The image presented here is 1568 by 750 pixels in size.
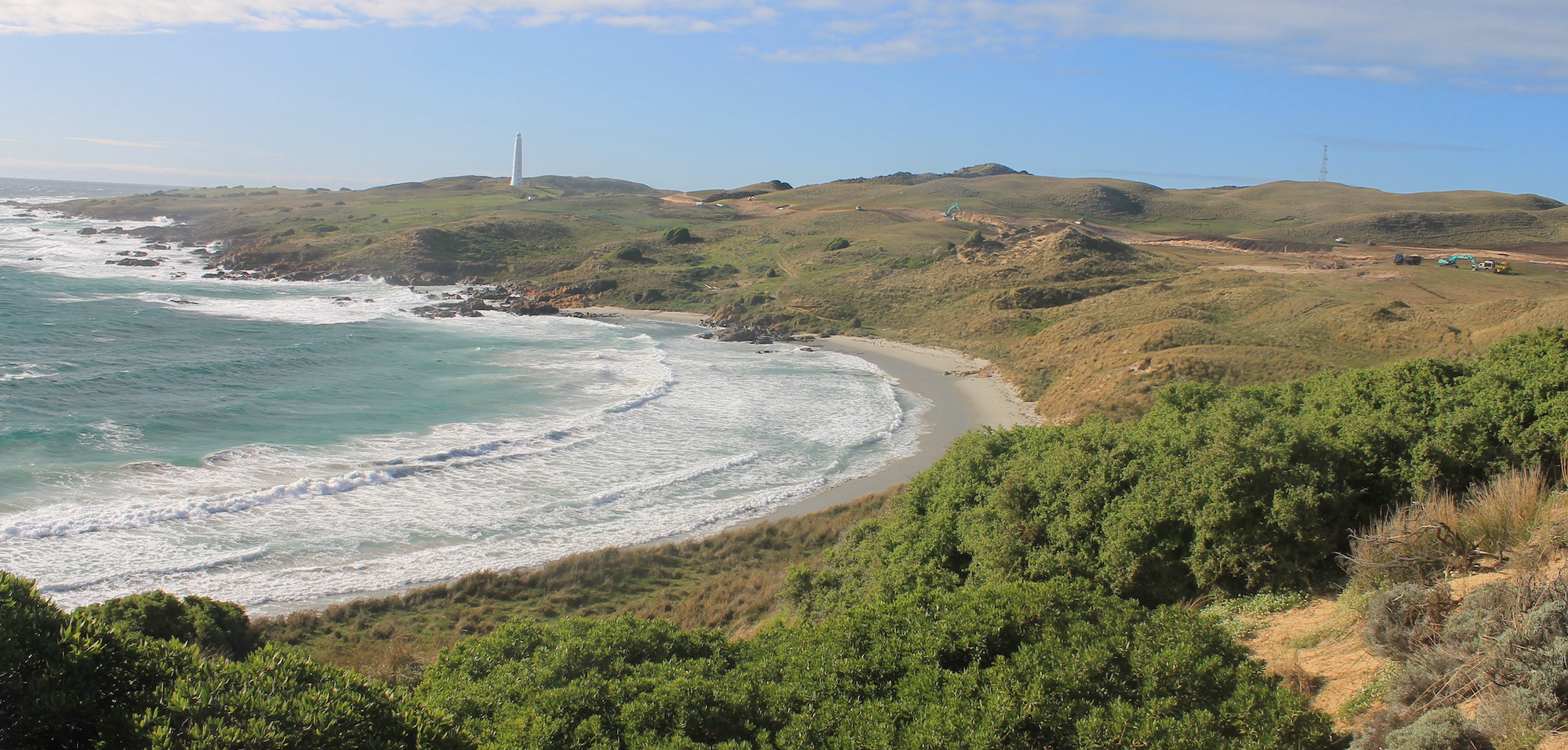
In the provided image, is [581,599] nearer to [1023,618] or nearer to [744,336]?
[1023,618]

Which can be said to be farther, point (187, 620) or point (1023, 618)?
point (187, 620)

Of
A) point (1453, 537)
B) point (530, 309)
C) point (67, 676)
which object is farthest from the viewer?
point (530, 309)

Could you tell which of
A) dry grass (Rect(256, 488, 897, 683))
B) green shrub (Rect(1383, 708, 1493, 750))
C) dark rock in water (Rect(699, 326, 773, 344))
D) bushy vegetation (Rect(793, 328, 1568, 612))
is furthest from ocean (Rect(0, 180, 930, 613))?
green shrub (Rect(1383, 708, 1493, 750))

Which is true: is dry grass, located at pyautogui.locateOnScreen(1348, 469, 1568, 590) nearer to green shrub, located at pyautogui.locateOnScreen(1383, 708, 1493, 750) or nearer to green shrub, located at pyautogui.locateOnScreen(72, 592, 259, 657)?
green shrub, located at pyautogui.locateOnScreen(1383, 708, 1493, 750)

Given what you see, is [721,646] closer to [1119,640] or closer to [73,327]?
[1119,640]

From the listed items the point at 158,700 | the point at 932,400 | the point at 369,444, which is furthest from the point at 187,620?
the point at 932,400

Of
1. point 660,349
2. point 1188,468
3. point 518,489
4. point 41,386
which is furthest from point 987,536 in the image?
point 660,349

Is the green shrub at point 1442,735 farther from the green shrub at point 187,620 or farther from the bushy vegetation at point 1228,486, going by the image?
the green shrub at point 187,620
